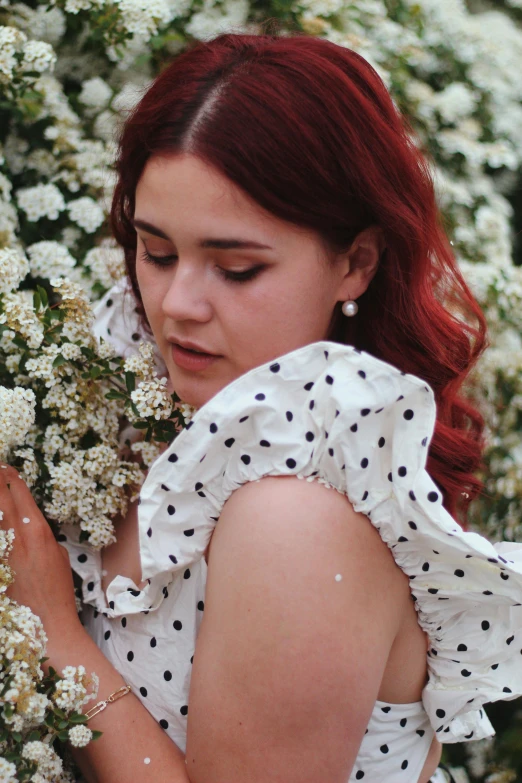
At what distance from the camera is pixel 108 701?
4.62ft

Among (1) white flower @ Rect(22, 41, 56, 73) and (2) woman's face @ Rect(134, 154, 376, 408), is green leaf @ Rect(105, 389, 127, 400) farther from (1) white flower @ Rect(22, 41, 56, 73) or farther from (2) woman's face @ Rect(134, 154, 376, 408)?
(1) white flower @ Rect(22, 41, 56, 73)

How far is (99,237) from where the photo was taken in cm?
211

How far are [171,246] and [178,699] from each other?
0.81 m

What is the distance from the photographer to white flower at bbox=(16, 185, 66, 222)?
200cm

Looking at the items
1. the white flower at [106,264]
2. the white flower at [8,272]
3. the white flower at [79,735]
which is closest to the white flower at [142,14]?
the white flower at [106,264]

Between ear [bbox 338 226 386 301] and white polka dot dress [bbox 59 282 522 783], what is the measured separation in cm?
29

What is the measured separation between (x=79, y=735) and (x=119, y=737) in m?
0.12

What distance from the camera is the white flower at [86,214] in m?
2.03

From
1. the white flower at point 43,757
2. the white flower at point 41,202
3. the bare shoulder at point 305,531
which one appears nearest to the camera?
the bare shoulder at point 305,531

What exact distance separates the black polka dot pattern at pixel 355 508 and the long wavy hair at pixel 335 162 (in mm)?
270

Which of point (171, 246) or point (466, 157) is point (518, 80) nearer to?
point (466, 157)

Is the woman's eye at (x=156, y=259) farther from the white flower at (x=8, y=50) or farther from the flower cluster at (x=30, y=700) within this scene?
the white flower at (x=8, y=50)

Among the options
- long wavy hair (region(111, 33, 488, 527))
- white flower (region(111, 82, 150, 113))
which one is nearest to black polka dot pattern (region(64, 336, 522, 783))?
long wavy hair (region(111, 33, 488, 527))

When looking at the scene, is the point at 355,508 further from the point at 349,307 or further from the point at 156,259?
the point at 156,259
